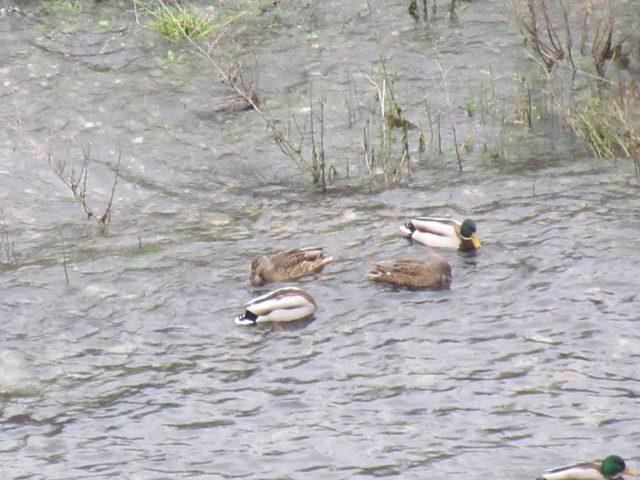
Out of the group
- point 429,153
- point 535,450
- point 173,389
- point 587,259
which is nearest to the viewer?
point 535,450

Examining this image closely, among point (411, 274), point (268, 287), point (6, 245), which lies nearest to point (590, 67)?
point (411, 274)

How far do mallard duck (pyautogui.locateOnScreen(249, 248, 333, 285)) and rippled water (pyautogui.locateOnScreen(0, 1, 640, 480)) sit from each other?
0.12 meters

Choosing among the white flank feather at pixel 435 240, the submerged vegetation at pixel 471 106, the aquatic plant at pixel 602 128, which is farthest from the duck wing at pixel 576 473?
the aquatic plant at pixel 602 128

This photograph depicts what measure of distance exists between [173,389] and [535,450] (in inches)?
115

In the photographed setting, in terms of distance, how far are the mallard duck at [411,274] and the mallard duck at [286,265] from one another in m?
0.55

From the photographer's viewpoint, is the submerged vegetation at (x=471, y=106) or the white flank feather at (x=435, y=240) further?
the submerged vegetation at (x=471, y=106)

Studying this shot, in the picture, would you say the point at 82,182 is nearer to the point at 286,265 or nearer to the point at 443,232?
the point at 286,265

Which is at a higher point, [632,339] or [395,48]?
[395,48]

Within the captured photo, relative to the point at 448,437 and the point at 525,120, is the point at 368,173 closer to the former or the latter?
the point at 525,120

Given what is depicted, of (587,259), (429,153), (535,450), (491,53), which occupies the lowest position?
(535,450)

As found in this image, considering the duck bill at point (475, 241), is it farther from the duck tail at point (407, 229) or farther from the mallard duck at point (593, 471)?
the mallard duck at point (593, 471)

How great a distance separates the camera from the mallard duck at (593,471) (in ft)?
28.9

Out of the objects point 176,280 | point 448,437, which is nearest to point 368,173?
point 176,280

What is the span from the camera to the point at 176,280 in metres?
12.8
